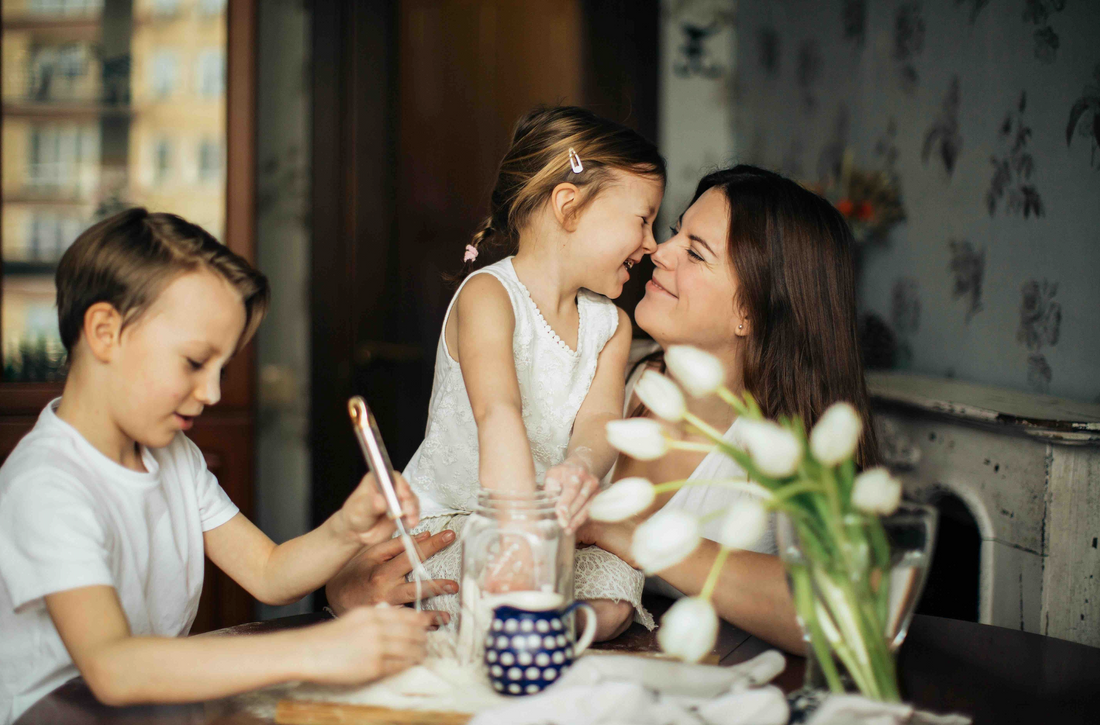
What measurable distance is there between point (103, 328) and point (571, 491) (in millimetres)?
524

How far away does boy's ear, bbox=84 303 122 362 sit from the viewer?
3.07 ft

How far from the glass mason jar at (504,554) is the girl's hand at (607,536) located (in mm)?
316

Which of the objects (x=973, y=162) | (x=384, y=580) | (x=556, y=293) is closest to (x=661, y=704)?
(x=384, y=580)

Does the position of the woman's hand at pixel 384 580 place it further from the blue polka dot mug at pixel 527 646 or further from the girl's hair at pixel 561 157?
the girl's hair at pixel 561 157

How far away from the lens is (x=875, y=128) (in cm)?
261

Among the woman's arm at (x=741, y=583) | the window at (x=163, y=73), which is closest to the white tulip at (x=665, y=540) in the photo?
the woman's arm at (x=741, y=583)

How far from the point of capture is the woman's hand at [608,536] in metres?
1.23

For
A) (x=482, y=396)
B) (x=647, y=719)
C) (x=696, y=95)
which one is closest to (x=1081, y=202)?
(x=482, y=396)

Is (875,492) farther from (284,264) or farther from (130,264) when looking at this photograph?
(284,264)

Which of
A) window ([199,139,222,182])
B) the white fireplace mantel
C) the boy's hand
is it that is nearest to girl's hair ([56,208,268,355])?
the boy's hand

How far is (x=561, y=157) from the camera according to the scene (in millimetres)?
1473

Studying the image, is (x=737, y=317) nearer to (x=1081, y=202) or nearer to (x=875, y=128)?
(x=1081, y=202)

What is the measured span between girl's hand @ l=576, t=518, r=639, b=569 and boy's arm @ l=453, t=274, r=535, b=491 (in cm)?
16

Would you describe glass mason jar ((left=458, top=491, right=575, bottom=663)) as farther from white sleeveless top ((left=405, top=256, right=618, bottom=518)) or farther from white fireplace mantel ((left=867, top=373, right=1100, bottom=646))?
white fireplace mantel ((left=867, top=373, right=1100, bottom=646))
